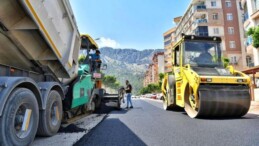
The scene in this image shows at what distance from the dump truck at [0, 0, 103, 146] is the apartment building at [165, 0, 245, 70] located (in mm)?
40262

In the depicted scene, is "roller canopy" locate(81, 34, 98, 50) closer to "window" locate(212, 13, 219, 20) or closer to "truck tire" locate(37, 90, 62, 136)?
"truck tire" locate(37, 90, 62, 136)

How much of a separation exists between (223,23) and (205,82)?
41194 mm

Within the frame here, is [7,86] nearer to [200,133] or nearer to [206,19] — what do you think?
[200,133]

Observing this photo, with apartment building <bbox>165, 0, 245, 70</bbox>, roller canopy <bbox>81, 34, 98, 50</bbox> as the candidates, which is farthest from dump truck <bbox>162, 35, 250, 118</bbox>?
apartment building <bbox>165, 0, 245, 70</bbox>

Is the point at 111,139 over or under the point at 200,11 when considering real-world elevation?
under

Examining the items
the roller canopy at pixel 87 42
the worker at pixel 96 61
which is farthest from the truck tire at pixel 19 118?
the worker at pixel 96 61

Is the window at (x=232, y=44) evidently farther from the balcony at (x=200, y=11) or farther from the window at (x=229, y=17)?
the balcony at (x=200, y=11)

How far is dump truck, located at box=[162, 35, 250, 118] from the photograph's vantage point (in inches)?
252

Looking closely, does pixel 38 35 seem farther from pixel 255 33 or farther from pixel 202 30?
pixel 202 30

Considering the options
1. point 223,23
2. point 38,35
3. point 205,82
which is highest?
point 223,23

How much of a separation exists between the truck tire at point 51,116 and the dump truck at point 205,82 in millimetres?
3684

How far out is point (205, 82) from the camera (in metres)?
6.43

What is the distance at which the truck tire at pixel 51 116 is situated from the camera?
400 cm

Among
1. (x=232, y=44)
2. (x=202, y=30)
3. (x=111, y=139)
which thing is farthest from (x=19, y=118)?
(x=232, y=44)
